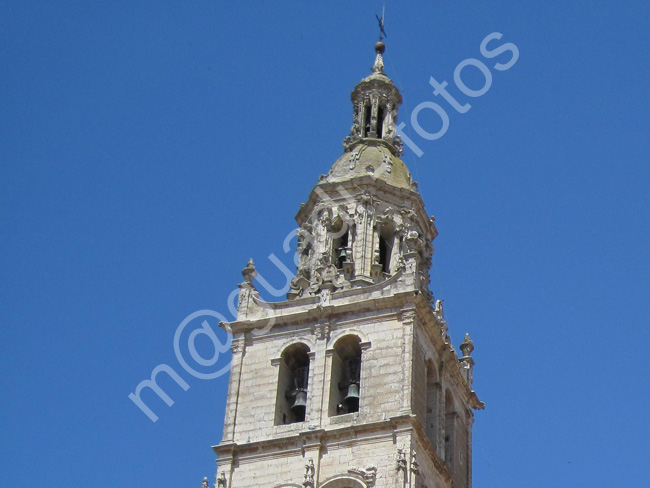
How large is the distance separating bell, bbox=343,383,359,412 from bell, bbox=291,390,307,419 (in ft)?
4.36

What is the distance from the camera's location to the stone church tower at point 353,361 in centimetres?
4478

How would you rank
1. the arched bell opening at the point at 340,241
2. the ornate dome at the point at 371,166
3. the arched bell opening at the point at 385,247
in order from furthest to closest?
1. the ornate dome at the point at 371,166
2. the arched bell opening at the point at 340,241
3. the arched bell opening at the point at 385,247

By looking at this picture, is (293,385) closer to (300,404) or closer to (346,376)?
(300,404)

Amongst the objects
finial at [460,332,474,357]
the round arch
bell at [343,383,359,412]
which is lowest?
the round arch

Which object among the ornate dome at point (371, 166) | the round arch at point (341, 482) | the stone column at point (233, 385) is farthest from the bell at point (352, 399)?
the ornate dome at point (371, 166)

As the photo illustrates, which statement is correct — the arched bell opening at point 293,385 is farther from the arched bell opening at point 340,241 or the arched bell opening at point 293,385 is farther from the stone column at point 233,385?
the arched bell opening at point 340,241

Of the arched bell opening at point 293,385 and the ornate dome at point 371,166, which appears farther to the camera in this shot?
the ornate dome at point 371,166

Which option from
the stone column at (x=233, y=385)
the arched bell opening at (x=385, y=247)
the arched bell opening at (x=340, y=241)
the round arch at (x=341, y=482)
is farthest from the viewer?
the arched bell opening at (x=340, y=241)

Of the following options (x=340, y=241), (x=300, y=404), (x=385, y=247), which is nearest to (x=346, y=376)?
(x=300, y=404)

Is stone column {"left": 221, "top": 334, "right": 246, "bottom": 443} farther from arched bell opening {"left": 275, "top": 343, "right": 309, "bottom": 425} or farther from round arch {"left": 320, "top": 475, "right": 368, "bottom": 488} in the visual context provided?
round arch {"left": 320, "top": 475, "right": 368, "bottom": 488}

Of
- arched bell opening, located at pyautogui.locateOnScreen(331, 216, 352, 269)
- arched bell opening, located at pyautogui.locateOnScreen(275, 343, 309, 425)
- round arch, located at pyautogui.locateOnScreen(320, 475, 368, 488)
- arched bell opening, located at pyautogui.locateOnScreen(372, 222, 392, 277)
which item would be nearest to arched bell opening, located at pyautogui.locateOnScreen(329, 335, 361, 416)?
arched bell opening, located at pyautogui.locateOnScreen(275, 343, 309, 425)

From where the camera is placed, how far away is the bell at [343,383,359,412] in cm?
4647

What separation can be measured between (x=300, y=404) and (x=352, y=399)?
175 centimetres

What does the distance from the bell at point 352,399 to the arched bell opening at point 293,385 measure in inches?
53.4
